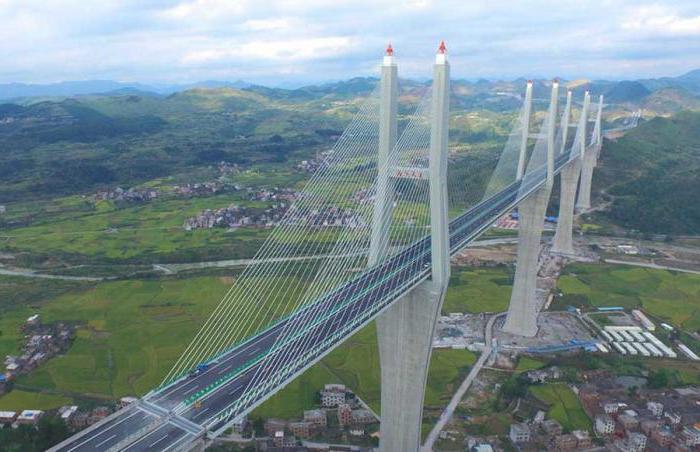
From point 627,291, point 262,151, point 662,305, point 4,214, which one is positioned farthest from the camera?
point 262,151

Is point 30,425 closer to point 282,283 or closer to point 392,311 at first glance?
point 392,311

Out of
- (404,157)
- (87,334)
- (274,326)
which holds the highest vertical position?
(404,157)

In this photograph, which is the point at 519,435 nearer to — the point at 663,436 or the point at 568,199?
the point at 663,436

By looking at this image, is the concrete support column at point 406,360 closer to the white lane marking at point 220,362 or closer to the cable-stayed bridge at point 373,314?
the cable-stayed bridge at point 373,314

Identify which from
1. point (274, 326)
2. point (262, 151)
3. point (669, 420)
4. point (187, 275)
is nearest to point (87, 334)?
point (187, 275)

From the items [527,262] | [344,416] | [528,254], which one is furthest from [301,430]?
[528,254]

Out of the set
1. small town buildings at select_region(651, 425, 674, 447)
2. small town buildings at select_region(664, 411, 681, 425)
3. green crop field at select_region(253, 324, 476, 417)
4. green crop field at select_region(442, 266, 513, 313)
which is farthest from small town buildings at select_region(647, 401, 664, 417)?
green crop field at select_region(442, 266, 513, 313)

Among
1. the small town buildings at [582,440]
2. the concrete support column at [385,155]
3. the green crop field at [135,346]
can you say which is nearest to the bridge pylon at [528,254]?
the green crop field at [135,346]
